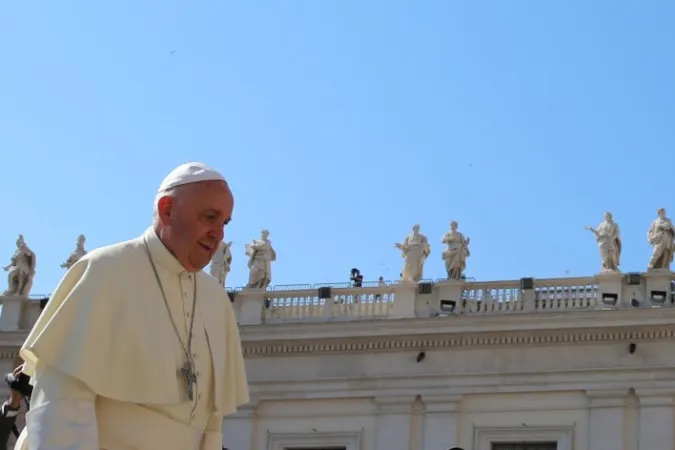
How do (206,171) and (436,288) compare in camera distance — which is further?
(436,288)

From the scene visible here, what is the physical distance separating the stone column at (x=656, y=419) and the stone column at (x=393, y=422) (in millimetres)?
3991

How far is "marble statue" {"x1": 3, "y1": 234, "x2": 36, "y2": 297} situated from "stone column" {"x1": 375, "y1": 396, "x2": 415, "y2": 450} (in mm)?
7789

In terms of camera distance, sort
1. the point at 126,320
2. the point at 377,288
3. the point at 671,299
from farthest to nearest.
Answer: the point at 377,288 < the point at 671,299 < the point at 126,320

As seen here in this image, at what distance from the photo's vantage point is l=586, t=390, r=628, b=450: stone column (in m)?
27.4

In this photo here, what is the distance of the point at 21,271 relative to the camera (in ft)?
107

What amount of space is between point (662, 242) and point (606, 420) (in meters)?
3.35

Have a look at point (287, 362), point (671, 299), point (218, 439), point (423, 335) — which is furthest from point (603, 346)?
point (218, 439)

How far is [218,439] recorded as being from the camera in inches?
195

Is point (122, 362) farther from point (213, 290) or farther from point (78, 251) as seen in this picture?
point (78, 251)

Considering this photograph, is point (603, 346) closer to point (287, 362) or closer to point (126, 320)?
point (287, 362)

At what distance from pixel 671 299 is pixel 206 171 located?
23.9 meters

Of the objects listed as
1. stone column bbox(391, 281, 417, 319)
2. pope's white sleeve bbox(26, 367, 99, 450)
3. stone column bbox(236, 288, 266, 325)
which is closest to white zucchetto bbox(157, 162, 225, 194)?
pope's white sleeve bbox(26, 367, 99, 450)

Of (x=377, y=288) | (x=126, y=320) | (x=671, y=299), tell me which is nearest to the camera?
(x=126, y=320)

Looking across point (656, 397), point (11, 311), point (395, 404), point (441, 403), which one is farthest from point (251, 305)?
point (656, 397)
